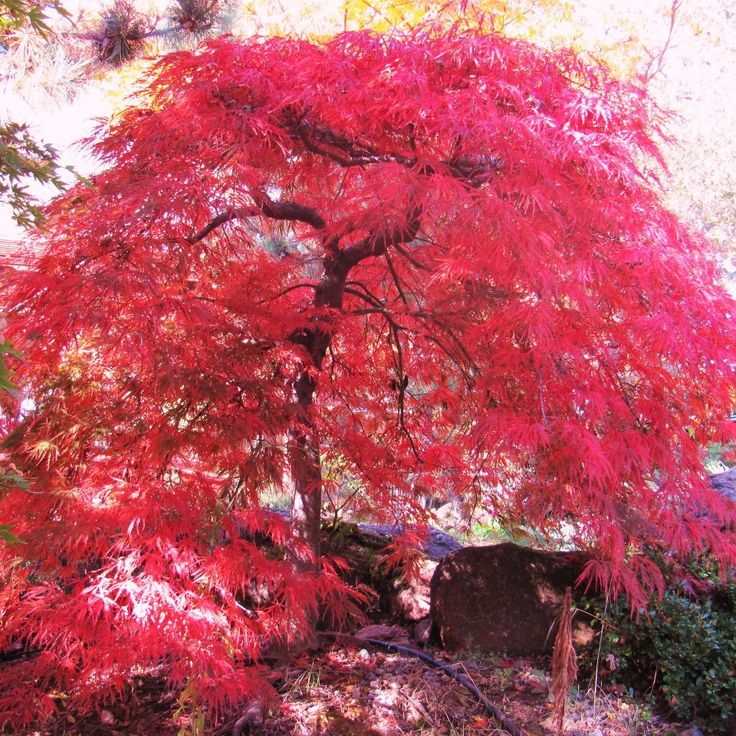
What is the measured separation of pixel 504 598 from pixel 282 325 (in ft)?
6.04

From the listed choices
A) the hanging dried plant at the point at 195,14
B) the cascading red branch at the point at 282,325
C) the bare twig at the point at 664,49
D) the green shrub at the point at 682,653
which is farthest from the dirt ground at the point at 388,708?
the hanging dried plant at the point at 195,14

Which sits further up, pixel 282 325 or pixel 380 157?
pixel 380 157

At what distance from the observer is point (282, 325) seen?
2.67m

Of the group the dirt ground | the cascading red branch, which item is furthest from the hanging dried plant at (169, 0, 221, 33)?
the dirt ground

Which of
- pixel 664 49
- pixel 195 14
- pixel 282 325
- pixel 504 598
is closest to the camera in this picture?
pixel 282 325

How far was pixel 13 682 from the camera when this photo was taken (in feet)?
8.21

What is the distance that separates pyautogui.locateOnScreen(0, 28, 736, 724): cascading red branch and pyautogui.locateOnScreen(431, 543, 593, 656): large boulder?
78 centimetres

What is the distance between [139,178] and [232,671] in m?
1.66

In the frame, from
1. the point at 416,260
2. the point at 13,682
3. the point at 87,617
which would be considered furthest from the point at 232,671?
the point at 416,260

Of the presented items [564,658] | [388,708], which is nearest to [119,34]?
[388,708]

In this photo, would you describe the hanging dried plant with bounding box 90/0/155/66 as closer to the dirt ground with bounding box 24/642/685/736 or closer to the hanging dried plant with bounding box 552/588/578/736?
the dirt ground with bounding box 24/642/685/736

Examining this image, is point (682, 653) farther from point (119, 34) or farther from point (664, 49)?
point (119, 34)

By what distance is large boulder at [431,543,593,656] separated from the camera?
10.7ft

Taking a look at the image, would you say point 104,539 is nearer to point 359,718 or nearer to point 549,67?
point 359,718
